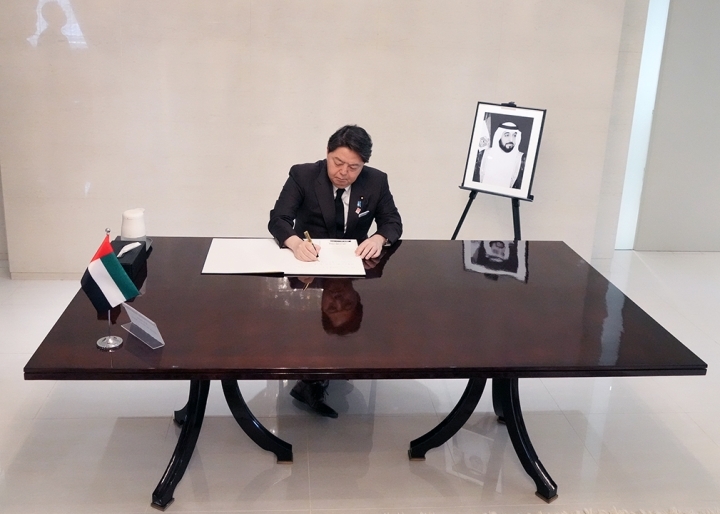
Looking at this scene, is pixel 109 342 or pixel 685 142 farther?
pixel 685 142

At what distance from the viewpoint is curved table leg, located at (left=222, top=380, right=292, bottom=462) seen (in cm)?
292

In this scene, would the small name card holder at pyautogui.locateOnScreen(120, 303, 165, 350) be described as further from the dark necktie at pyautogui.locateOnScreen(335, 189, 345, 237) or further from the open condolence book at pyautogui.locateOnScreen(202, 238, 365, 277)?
the dark necktie at pyautogui.locateOnScreen(335, 189, 345, 237)

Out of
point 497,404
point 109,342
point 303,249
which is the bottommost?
point 497,404

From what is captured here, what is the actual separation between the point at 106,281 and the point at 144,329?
25cm

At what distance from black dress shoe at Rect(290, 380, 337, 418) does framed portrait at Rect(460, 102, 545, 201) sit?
6.12 feet

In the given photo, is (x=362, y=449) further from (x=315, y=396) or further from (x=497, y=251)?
(x=497, y=251)

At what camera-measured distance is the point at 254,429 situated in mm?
3004

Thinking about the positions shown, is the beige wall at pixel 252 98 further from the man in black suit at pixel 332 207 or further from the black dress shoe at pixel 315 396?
the black dress shoe at pixel 315 396

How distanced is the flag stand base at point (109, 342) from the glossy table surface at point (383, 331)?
26 mm

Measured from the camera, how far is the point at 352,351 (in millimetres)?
2365

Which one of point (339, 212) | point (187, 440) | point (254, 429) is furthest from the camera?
→ point (339, 212)

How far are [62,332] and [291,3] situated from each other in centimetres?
289

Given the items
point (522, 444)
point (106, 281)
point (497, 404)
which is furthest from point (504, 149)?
point (106, 281)

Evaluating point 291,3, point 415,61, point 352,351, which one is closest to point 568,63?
point 415,61
